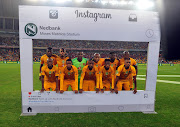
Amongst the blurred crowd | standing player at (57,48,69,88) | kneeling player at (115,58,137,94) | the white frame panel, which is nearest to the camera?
the white frame panel

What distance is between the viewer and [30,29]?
421 centimetres

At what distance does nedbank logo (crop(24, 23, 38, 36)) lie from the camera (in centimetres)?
418

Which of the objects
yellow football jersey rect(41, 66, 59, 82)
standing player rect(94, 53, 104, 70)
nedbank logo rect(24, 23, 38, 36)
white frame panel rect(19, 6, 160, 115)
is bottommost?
white frame panel rect(19, 6, 160, 115)

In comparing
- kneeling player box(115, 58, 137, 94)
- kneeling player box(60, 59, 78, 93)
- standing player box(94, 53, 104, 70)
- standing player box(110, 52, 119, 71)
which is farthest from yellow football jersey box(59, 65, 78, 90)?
standing player box(110, 52, 119, 71)

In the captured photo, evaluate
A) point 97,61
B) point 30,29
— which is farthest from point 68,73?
point 30,29

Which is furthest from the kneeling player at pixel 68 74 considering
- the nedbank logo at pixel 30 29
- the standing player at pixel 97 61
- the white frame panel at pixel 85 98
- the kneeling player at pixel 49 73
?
the nedbank logo at pixel 30 29

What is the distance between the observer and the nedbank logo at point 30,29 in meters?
4.18

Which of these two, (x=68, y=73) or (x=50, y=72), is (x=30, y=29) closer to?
(x=50, y=72)

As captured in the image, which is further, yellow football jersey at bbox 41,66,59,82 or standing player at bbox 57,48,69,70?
standing player at bbox 57,48,69,70

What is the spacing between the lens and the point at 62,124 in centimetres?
387

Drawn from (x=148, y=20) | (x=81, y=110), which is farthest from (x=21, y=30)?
(x=148, y=20)

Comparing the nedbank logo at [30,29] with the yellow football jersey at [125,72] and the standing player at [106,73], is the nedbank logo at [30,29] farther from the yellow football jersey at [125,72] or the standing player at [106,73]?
the yellow football jersey at [125,72]

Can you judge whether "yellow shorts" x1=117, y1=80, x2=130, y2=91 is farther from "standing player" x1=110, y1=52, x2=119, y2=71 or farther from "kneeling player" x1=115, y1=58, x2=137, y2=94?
"standing player" x1=110, y1=52, x2=119, y2=71

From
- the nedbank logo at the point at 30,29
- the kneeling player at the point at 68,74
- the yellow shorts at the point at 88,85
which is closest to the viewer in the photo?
the nedbank logo at the point at 30,29
